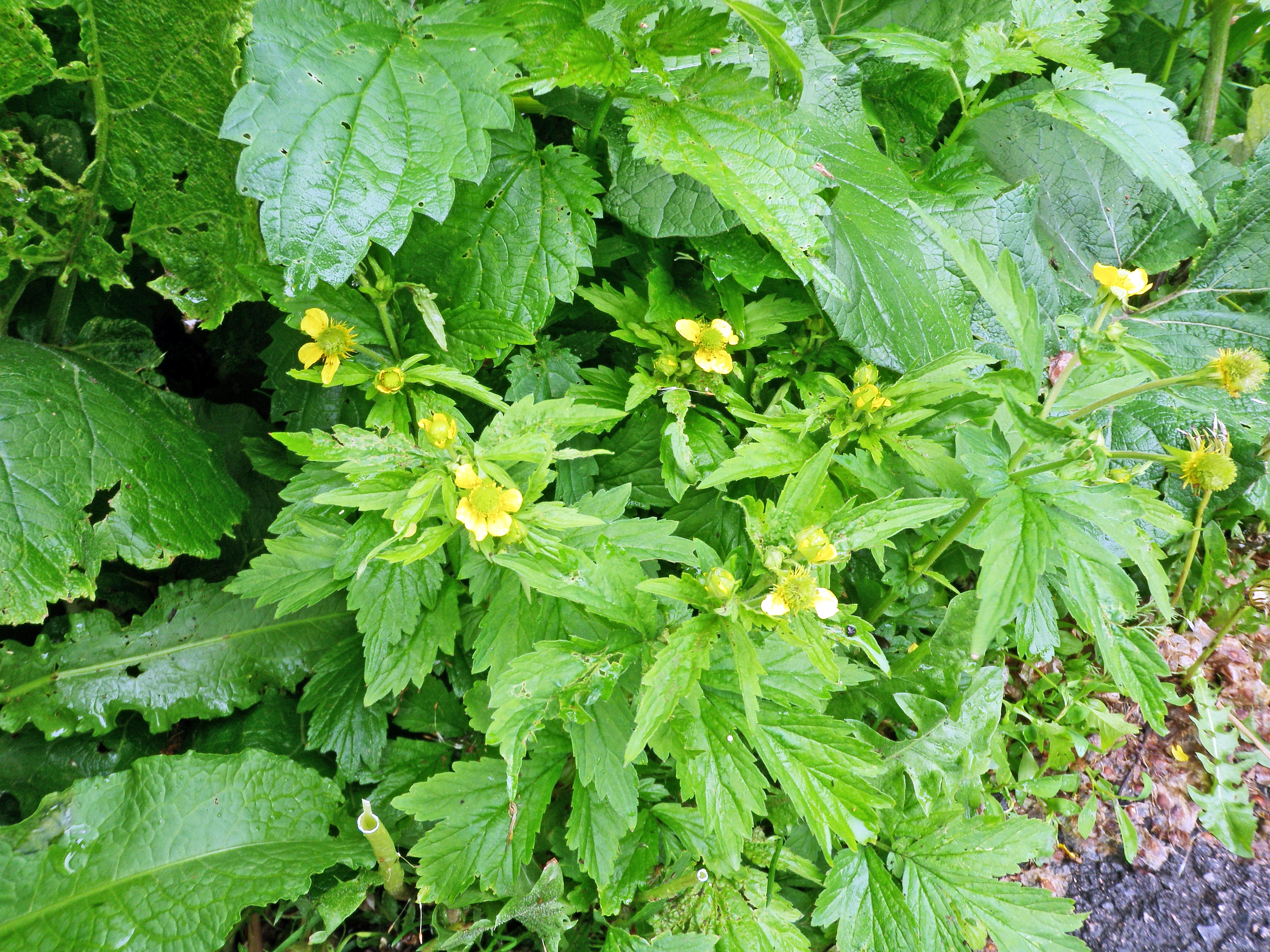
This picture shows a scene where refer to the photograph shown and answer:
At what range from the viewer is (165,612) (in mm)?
2094

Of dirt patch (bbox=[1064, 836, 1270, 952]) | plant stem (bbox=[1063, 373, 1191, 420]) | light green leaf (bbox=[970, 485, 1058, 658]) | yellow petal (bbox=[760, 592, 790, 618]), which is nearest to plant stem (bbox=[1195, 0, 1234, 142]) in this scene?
plant stem (bbox=[1063, 373, 1191, 420])

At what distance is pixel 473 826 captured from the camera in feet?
6.08

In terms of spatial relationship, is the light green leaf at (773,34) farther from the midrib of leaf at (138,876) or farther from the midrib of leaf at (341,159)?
the midrib of leaf at (138,876)

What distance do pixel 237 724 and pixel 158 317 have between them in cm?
123

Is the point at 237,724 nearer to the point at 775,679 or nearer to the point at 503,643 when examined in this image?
the point at 503,643

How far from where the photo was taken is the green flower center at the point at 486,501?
136 centimetres

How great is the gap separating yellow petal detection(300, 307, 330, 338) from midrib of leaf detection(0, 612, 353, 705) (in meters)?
0.88

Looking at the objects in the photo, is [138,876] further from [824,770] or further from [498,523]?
[824,770]

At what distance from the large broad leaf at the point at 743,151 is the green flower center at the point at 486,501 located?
2.60 feet

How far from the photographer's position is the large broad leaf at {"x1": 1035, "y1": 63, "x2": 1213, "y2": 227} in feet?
6.95

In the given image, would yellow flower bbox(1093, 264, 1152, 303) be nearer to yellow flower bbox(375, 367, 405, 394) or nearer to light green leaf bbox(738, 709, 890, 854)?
light green leaf bbox(738, 709, 890, 854)

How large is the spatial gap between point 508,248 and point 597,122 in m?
0.39

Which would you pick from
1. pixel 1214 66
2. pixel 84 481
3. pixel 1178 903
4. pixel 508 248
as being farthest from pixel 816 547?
pixel 1214 66

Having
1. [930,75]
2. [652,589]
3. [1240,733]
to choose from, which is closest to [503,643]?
[652,589]
